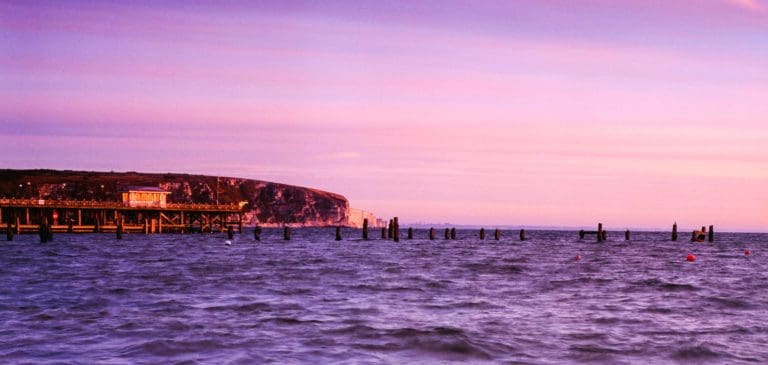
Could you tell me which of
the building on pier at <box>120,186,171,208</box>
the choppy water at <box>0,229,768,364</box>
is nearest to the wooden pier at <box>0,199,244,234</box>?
the building on pier at <box>120,186,171,208</box>

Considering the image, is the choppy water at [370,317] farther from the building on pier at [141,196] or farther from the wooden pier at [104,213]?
the building on pier at [141,196]

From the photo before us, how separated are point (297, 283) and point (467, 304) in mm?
10627

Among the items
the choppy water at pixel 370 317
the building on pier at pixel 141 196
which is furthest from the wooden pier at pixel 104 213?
the choppy water at pixel 370 317

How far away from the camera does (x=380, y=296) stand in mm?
32375

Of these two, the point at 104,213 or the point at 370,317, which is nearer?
the point at 370,317

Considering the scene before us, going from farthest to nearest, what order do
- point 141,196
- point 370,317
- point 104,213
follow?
point 141,196
point 104,213
point 370,317

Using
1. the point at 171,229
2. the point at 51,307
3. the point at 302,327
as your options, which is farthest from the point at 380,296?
the point at 171,229

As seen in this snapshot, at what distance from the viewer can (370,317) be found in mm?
25375

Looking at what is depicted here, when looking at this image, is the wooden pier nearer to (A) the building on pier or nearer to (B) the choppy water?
(A) the building on pier

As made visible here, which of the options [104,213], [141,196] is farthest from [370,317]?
[141,196]

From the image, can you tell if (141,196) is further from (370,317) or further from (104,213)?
(370,317)

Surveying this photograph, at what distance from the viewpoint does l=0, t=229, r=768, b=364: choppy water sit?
63.9ft

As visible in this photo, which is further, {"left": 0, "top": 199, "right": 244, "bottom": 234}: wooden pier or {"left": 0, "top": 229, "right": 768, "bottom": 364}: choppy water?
{"left": 0, "top": 199, "right": 244, "bottom": 234}: wooden pier

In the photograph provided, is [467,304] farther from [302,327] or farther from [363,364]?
[363,364]
